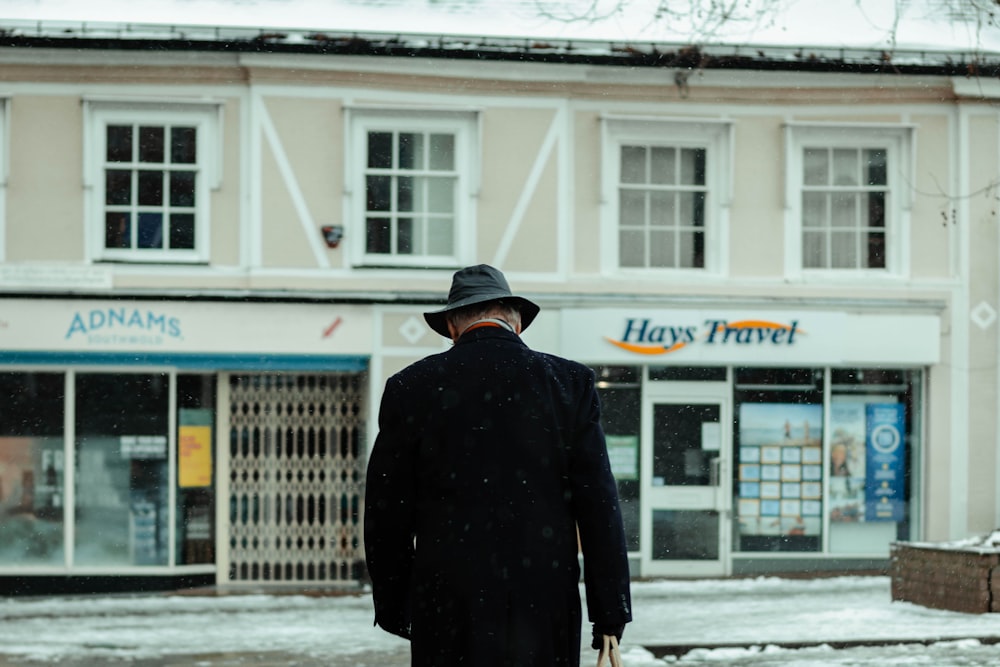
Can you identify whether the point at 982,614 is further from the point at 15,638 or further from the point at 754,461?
the point at 15,638

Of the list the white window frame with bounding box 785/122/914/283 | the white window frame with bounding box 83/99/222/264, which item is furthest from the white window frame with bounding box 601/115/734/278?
the white window frame with bounding box 83/99/222/264

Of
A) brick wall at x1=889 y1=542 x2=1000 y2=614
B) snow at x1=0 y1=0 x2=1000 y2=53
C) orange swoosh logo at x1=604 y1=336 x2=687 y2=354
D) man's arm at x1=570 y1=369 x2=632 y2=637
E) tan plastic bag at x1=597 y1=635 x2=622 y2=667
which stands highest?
snow at x1=0 y1=0 x2=1000 y2=53

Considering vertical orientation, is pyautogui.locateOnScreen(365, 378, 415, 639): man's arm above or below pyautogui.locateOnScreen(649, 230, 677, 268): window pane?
below

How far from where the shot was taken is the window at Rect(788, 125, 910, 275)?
1620 cm

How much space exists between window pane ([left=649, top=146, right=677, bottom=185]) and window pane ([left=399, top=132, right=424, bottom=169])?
8.95ft

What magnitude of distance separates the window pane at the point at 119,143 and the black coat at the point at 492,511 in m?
12.1

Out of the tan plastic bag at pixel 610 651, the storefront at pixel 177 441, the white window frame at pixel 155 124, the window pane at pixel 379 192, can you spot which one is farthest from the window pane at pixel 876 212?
the tan plastic bag at pixel 610 651

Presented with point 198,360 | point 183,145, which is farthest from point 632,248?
point 183,145

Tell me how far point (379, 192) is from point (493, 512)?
1191 centimetres

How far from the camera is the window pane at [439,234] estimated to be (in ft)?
51.4

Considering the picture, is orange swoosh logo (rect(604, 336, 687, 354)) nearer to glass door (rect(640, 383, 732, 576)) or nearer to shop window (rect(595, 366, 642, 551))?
shop window (rect(595, 366, 642, 551))

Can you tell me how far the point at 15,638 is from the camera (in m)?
12.0

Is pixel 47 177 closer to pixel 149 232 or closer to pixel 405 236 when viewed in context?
pixel 149 232

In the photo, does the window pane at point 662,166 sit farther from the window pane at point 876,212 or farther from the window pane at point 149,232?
the window pane at point 149,232
